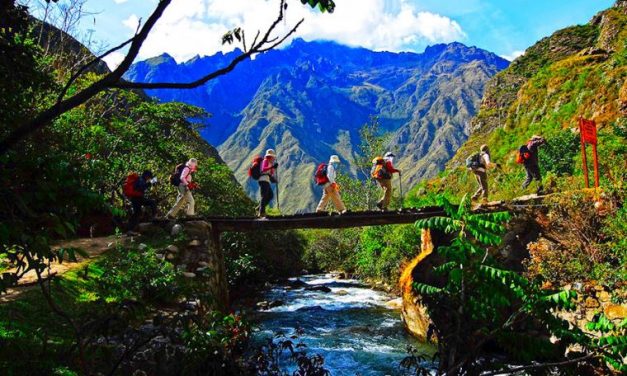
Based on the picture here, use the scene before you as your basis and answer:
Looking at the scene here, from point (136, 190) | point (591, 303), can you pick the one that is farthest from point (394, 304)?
point (136, 190)

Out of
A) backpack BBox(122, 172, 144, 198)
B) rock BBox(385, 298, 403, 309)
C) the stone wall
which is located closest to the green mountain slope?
rock BBox(385, 298, 403, 309)

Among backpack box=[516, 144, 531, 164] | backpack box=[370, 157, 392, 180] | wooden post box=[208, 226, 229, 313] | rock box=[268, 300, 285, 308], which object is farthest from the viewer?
rock box=[268, 300, 285, 308]

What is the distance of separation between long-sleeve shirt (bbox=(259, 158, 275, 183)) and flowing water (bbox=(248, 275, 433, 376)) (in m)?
4.31

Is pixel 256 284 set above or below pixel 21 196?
below

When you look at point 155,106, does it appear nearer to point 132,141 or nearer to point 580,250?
point 132,141

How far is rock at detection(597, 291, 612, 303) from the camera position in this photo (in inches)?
422

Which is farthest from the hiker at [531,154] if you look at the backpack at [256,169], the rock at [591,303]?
the backpack at [256,169]

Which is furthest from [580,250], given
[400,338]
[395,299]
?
[395,299]

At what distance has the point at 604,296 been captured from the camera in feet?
35.9

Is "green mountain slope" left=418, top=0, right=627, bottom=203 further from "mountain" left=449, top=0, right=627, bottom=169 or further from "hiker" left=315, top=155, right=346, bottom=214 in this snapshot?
"hiker" left=315, top=155, right=346, bottom=214

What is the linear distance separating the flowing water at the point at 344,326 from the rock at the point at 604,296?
4.69m

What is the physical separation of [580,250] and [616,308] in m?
2.38

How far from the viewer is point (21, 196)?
2799 millimetres

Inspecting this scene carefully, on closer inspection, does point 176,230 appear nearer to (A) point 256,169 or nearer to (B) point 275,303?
(A) point 256,169
